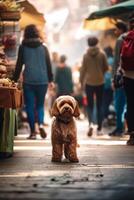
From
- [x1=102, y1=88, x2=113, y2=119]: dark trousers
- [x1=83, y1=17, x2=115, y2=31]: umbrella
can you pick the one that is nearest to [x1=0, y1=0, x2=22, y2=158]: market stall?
[x1=83, y1=17, x2=115, y2=31]: umbrella

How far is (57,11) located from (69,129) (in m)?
31.4

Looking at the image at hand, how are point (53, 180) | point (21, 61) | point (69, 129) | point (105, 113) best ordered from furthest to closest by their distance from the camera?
point (105, 113)
point (21, 61)
point (69, 129)
point (53, 180)

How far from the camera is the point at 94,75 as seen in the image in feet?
47.1

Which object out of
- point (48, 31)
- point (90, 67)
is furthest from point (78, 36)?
point (90, 67)

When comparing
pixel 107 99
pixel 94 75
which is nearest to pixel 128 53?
pixel 94 75

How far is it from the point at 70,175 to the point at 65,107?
1.36 metres

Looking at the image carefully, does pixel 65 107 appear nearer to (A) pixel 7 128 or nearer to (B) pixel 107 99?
(A) pixel 7 128

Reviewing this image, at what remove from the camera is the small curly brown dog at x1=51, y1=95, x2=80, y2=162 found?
8.72 metres

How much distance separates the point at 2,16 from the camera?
38.4 feet

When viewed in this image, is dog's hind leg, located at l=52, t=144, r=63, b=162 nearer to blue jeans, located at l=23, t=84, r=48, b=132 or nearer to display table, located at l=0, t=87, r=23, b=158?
display table, located at l=0, t=87, r=23, b=158

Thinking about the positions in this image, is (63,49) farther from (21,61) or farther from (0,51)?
(0,51)

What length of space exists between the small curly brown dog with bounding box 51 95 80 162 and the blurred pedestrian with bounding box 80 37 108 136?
17.9 ft

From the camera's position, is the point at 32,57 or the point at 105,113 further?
the point at 105,113

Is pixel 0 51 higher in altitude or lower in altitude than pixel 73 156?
higher
